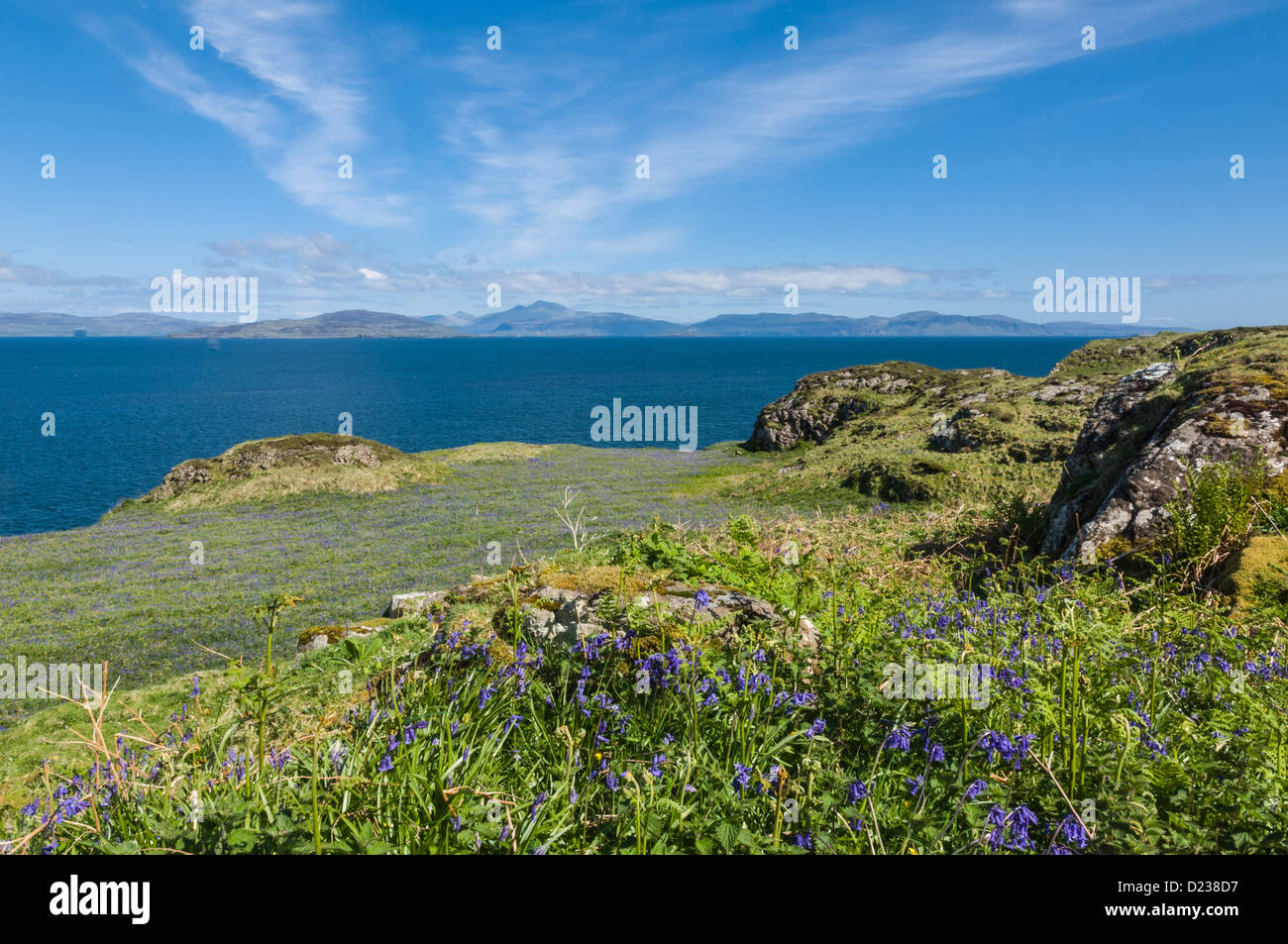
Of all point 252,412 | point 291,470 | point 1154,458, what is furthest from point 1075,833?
point 252,412

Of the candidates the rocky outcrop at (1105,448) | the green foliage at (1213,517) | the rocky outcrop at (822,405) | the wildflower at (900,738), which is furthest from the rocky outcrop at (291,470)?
the wildflower at (900,738)

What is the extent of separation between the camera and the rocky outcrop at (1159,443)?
9.54 metres

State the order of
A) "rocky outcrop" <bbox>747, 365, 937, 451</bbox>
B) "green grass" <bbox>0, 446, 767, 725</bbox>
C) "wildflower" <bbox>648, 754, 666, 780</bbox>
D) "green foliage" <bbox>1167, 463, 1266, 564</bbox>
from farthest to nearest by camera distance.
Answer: "rocky outcrop" <bbox>747, 365, 937, 451</bbox>
"green grass" <bbox>0, 446, 767, 725</bbox>
"green foliage" <bbox>1167, 463, 1266, 564</bbox>
"wildflower" <bbox>648, 754, 666, 780</bbox>

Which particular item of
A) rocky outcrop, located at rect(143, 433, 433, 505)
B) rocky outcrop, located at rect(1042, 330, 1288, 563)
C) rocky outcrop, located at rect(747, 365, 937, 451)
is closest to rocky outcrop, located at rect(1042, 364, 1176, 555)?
rocky outcrop, located at rect(1042, 330, 1288, 563)

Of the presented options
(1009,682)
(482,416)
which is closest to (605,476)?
(1009,682)

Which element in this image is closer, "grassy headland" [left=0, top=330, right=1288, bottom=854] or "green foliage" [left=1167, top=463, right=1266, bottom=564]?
"grassy headland" [left=0, top=330, right=1288, bottom=854]

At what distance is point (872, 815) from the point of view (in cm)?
340

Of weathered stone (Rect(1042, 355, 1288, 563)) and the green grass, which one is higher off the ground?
weathered stone (Rect(1042, 355, 1288, 563))

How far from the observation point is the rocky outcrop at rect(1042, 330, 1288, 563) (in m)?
9.54

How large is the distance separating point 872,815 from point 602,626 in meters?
Answer: 2.87

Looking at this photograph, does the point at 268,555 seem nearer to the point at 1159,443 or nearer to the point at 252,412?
the point at 1159,443

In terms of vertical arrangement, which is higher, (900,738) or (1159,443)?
(1159,443)

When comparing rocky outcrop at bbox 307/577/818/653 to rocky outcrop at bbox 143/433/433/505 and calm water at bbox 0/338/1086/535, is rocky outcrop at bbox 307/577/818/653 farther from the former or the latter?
calm water at bbox 0/338/1086/535

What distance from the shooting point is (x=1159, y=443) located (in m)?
10.5
